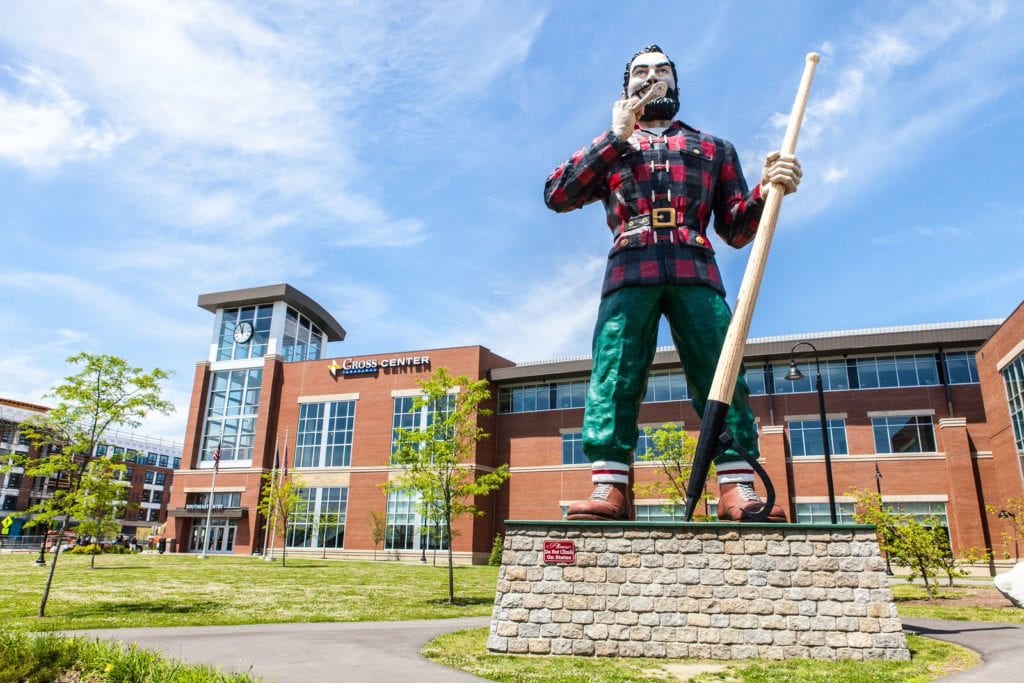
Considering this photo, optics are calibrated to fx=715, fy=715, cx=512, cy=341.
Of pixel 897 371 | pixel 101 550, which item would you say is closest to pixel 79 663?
pixel 897 371

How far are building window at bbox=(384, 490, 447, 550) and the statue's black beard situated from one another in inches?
1191

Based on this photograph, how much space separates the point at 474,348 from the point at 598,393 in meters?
30.1

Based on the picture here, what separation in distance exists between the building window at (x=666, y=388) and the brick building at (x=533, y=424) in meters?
0.07

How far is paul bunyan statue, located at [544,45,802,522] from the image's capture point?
22.2 feet

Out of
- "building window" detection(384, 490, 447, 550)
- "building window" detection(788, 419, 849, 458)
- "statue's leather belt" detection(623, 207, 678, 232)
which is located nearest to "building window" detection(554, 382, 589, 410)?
"building window" detection(384, 490, 447, 550)

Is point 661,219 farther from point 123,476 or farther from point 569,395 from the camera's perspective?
point 123,476

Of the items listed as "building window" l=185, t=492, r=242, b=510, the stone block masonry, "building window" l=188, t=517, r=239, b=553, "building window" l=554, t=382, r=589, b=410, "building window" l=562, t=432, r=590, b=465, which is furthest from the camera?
"building window" l=185, t=492, r=242, b=510

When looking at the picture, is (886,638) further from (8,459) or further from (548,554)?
(8,459)

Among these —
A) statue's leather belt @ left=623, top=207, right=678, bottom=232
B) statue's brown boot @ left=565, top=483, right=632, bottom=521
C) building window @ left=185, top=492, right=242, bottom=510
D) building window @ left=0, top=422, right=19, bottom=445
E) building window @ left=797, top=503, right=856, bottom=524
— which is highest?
building window @ left=0, top=422, right=19, bottom=445

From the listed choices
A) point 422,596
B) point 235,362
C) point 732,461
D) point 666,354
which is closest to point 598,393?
point 732,461

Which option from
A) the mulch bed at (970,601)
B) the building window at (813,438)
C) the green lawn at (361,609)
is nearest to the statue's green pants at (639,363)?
the green lawn at (361,609)

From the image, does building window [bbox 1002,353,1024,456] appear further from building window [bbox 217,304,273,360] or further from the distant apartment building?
the distant apartment building

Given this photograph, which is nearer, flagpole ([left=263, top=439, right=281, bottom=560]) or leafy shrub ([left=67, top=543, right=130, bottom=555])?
flagpole ([left=263, top=439, right=281, bottom=560])

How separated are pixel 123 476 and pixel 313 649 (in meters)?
54.0
